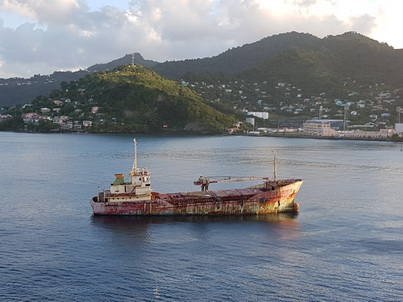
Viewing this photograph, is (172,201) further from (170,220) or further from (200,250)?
(200,250)

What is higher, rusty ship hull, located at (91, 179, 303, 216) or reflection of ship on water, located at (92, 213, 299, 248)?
rusty ship hull, located at (91, 179, 303, 216)

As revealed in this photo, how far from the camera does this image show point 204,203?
44406 mm

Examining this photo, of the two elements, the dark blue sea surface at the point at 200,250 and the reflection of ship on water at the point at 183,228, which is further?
the reflection of ship on water at the point at 183,228

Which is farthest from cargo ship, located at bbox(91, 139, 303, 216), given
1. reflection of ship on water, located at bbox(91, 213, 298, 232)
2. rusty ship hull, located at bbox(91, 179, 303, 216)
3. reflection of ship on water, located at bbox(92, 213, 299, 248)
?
reflection of ship on water, located at bbox(92, 213, 299, 248)

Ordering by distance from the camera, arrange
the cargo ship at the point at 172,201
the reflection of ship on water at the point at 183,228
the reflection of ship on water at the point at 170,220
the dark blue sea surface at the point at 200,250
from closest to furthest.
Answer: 1. the dark blue sea surface at the point at 200,250
2. the reflection of ship on water at the point at 183,228
3. the reflection of ship on water at the point at 170,220
4. the cargo ship at the point at 172,201

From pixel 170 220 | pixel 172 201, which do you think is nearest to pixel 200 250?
pixel 170 220

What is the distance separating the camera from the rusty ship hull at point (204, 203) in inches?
1720

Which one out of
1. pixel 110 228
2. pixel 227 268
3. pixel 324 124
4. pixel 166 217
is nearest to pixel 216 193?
pixel 166 217

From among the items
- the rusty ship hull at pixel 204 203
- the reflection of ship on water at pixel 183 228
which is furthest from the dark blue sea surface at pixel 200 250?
the rusty ship hull at pixel 204 203

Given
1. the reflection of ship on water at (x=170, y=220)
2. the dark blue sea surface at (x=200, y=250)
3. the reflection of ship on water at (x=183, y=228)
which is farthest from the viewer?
the reflection of ship on water at (x=170, y=220)

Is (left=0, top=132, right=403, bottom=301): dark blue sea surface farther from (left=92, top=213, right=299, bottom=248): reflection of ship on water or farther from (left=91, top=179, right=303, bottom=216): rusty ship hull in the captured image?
(left=91, top=179, right=303, bottom=216): rusty ship hull

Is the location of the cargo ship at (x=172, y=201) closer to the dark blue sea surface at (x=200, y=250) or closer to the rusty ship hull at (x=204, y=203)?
the rusty ship hull at (x=204, y=203)

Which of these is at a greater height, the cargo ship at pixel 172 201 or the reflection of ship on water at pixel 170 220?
the cargo ship at pixel 172 201

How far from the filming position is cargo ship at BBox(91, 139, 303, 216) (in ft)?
143
